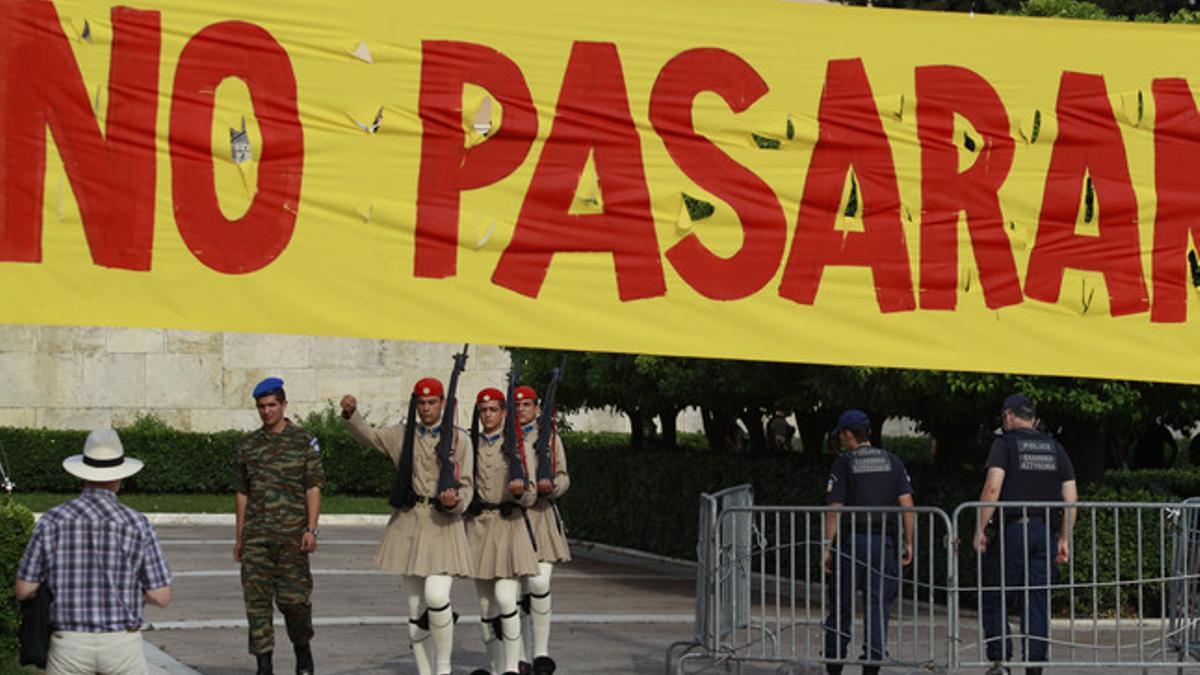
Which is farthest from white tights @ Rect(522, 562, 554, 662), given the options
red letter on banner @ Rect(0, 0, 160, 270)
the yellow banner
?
red letter on banner @ Rect(0, 0, 160, 270)

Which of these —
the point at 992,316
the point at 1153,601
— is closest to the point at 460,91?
the point at 992,316

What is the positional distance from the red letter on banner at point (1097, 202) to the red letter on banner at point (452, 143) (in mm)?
2338

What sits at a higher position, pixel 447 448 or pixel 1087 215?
pixel 1087 215

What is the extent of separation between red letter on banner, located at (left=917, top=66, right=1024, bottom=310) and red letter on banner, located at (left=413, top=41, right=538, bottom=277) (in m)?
1.76

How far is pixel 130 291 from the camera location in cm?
852

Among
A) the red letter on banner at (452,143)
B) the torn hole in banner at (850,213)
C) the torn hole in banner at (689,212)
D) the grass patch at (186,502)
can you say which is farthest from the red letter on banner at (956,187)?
the grass patch at (186,502)

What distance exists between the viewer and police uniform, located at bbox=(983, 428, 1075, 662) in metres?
13.5

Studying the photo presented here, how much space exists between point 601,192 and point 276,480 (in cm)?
521

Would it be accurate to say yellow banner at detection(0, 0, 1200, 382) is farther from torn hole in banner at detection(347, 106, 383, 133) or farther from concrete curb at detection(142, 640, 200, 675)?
concrete curb at detection(142, 640, 200, 675)

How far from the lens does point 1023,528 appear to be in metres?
13.5

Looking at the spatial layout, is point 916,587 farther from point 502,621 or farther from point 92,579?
point 92,579

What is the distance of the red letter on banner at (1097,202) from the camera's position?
9.51 m

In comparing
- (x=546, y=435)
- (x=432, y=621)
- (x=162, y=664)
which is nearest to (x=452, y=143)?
(x=432, y=621)

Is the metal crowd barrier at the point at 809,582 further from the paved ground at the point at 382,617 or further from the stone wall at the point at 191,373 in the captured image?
the stone wall at the point at 191,373
